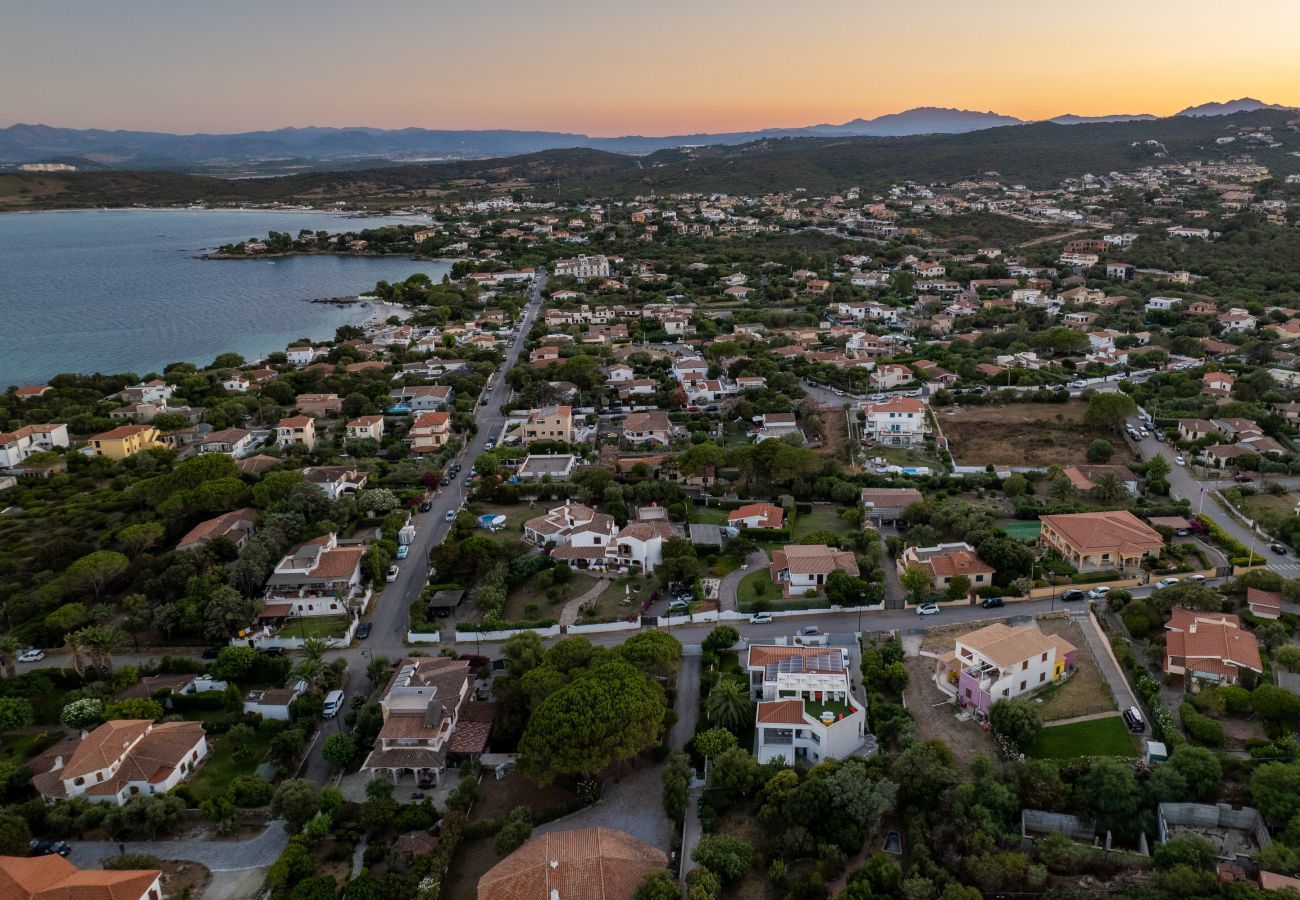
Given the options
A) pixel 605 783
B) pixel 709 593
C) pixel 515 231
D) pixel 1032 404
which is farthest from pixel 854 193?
pixel 605 783

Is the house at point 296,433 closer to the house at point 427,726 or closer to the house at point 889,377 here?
the house at point 427,726

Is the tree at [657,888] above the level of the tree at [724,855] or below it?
above

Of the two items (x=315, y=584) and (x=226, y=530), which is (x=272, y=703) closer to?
(x=315, y=584)

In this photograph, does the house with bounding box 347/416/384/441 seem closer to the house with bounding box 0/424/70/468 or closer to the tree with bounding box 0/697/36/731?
the house with bounding box 0/424/70/468

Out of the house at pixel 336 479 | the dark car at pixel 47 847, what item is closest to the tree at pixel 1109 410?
the house at pixel 336 479

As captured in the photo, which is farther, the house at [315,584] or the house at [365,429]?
the house at [365,429]

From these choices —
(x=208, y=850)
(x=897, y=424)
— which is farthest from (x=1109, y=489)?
(x=208, y=850)
